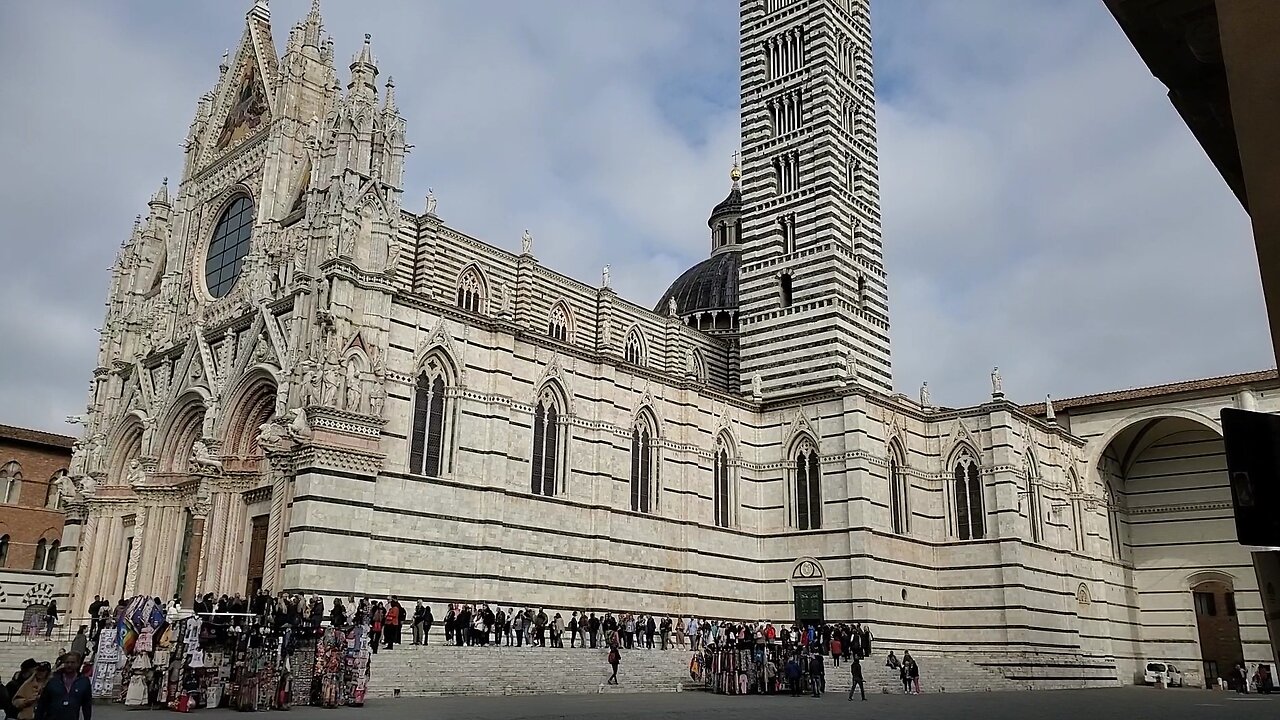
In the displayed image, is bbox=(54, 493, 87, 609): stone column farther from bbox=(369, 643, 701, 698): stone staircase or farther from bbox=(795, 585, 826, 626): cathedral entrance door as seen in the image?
bbox=(795, 585, 826, 626): cathedral entrance door

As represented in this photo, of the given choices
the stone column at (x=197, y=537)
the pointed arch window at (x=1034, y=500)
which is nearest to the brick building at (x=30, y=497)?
the stone column at (x=197, y=537)

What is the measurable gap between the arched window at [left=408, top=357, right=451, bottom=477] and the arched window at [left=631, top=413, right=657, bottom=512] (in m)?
6.73

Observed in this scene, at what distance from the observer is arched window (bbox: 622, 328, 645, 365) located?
37.2m

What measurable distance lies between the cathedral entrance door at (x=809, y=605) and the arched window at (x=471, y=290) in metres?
13.7

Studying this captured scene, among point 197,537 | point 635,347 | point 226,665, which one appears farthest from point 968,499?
point 226,665

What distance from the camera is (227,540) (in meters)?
24.7

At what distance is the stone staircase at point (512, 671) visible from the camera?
19.1 meters

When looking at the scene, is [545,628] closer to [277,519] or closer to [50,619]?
[277,519]

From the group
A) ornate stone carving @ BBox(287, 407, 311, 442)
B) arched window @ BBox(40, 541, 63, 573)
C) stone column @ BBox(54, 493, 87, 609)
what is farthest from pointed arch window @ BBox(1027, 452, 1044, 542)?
arched window @ BBox(40, 541, 63, 573)

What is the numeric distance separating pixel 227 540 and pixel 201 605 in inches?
173

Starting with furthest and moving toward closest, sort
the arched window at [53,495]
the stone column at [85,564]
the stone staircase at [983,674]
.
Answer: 1. the arched window at [53,495]
2. the stone column at [85,564]
3. the stone staircase at [983,674]

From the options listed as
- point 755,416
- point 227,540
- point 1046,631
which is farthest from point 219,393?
point 1046,631

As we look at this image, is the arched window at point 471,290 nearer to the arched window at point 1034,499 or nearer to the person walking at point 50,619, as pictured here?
the person walking at point 50,619

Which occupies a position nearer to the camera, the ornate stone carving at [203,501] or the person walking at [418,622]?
the person walking at [418,622]
